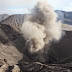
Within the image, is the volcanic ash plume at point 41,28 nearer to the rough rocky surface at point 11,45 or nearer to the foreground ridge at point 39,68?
the rough rocky surface at point 11,45

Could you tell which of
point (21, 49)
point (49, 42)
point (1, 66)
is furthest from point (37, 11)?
point (1, 66)

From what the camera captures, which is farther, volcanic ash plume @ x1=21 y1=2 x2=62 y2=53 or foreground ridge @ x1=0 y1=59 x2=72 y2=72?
volcanic ash plume @ x1=21 y1=2 x2=62 y2=53

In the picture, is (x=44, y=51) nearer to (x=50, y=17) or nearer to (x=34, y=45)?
(x=34, y=45)

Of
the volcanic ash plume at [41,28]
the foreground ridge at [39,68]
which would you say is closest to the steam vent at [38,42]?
the volcanic ash plume at [41,28]

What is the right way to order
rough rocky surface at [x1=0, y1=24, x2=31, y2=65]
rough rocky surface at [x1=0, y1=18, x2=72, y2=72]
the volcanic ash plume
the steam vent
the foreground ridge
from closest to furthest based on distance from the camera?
the foreground ridge → rough rocky surface at [x1=0, y1=18, x2=72, y2=72] → rough rocky surface at [x1=0, y1=24, x2=31, y2=65] → the steam vent → the volcanic ash plume

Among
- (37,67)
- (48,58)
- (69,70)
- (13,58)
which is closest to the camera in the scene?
(69,70)

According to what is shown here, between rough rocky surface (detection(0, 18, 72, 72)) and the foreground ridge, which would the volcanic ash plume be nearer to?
rough rocky surface (detection(0, 18, 72, 72))

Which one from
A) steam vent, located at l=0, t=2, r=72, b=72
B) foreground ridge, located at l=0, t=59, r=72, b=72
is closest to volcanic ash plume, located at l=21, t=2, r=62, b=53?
steam vent, located at l=0, t=2, r=72, b=72

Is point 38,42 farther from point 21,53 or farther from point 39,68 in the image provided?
point 39,68

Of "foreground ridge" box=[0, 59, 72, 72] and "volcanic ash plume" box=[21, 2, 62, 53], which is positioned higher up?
"volcanic ash plume" box=[21, 2, 62, 53]
